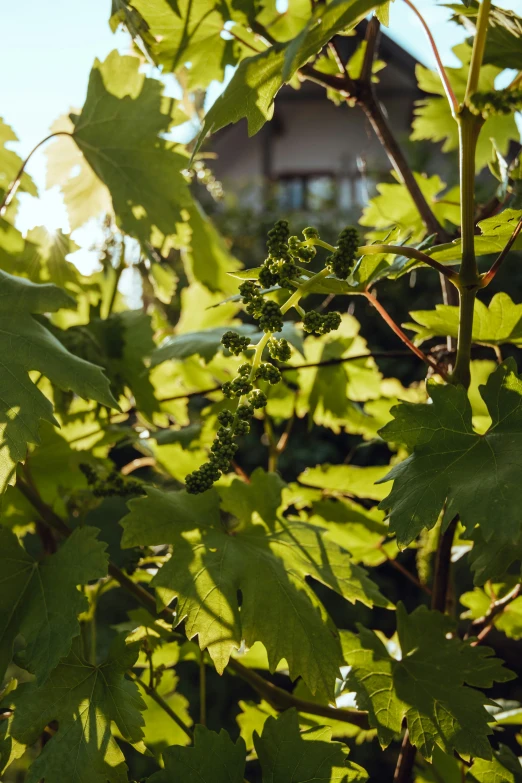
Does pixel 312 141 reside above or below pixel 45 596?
above

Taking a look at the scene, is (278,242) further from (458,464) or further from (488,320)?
(488,320)

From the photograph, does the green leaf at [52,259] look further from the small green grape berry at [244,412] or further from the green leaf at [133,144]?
the small green grape berry at [244,412]

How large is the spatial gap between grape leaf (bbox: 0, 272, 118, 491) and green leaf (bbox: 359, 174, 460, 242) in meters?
0.87

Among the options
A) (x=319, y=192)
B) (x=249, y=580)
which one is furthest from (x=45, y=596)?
(x=319, y=192)

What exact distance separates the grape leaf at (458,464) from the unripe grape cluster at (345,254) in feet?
0.74

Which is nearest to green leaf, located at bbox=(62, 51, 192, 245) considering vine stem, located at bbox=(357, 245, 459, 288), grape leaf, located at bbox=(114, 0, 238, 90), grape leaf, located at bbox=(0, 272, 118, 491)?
grape leaf, located at bbox=(114, 0, 238, 90)

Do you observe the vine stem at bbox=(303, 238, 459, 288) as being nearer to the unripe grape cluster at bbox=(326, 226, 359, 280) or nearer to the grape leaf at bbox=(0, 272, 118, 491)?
the unripe grape cluster at bbox=(326, 226, 359, 280)

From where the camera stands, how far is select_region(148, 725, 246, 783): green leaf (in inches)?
38.7

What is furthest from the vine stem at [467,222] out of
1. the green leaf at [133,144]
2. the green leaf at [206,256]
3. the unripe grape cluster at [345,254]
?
the green leaf at [206,256]

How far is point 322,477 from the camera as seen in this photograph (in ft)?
5.26

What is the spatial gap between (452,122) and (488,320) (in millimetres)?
903

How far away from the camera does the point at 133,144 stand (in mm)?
1490

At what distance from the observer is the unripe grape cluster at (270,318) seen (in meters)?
0.85

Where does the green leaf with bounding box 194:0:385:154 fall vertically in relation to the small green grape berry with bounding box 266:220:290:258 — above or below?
above
